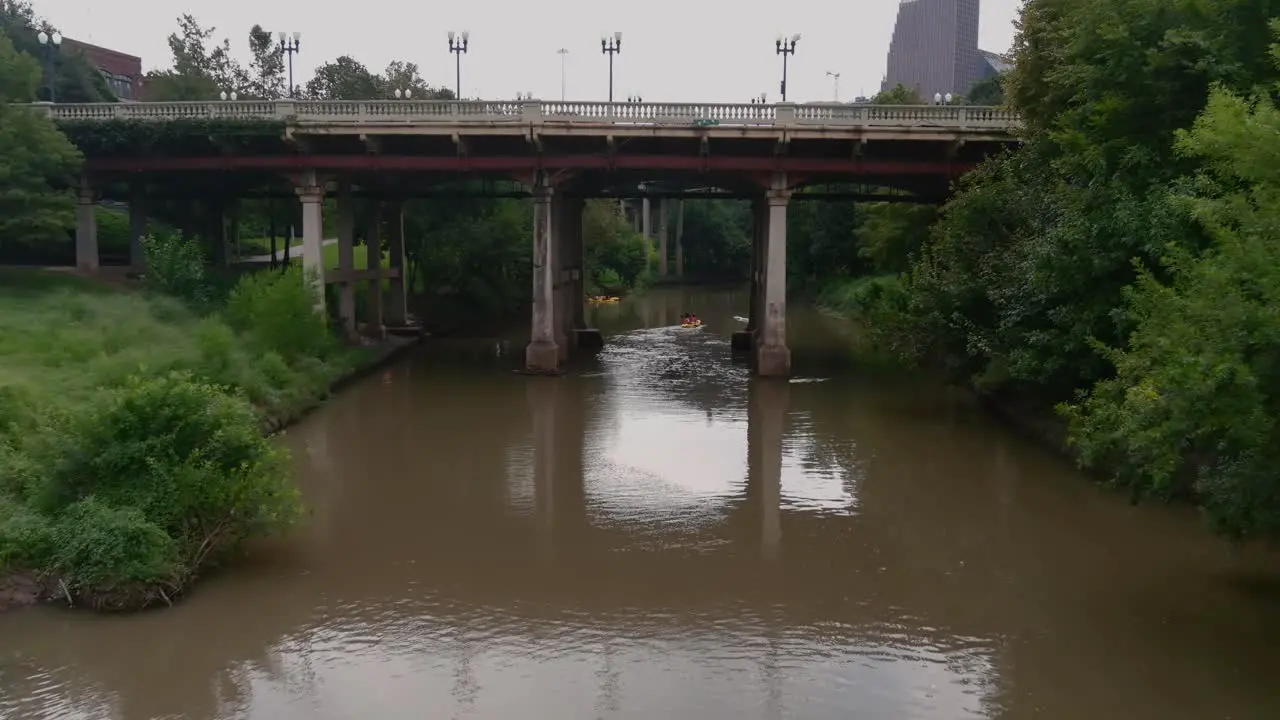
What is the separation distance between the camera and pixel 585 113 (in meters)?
29.1

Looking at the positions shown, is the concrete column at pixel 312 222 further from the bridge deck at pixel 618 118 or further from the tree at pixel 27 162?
the tree at pixel 27 162

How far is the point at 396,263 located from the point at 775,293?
15.5 m

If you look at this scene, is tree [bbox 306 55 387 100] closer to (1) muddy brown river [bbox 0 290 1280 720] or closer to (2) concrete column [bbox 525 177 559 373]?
(2) concrete column [bbox 525 177 559 373]

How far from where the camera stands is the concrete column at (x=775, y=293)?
2975cm

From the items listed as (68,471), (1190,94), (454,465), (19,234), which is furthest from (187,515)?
(19,234)

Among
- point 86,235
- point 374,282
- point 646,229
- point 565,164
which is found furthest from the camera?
point 646,229

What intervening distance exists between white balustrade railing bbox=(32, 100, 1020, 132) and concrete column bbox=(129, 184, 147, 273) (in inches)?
157

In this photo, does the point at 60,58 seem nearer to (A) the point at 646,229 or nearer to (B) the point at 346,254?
(B) the point at 346,254

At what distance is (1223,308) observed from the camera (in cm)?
964

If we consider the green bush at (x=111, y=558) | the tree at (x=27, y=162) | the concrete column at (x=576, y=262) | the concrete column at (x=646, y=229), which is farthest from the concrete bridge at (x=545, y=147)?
the concrete column at (x=646, y=229)

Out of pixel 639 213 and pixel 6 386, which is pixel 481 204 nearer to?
pixel 6 386

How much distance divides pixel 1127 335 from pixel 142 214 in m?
30.2

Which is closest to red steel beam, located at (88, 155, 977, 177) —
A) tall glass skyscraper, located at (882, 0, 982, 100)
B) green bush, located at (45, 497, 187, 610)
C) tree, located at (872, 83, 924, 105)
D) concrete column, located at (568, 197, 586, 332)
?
concrete column, located at (568, 197, 586, 332)

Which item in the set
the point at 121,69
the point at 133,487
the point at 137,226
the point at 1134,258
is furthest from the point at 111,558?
the point at 121,69
